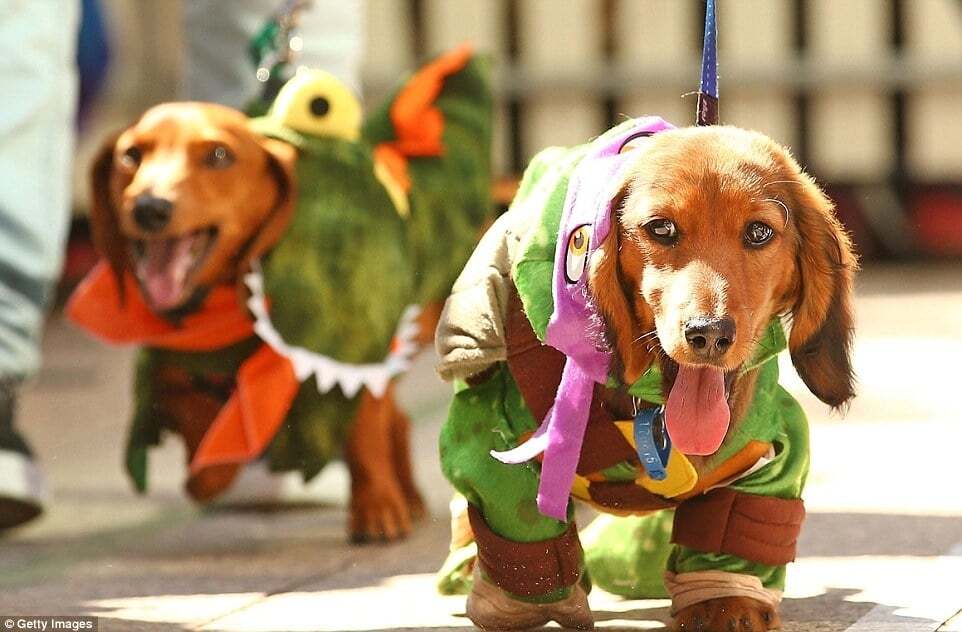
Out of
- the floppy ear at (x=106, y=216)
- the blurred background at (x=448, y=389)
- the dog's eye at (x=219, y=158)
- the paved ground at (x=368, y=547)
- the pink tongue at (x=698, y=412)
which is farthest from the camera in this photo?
the floppy ear at (x=106, y=216)

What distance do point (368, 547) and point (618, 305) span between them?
1179mm

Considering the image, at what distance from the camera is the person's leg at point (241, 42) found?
13.1ft

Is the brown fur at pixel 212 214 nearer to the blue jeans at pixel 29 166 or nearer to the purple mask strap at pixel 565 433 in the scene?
the blue jeans at pixel 29 166

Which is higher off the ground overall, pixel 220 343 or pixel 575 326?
pixel 575 326

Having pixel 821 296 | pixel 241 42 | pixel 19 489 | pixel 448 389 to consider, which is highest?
pixel 241 42

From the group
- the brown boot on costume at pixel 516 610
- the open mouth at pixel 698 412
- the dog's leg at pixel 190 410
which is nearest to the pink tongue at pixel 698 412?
the open mouth at pixel 698 412

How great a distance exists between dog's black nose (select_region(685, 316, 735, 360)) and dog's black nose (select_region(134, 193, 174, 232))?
54.1 inches

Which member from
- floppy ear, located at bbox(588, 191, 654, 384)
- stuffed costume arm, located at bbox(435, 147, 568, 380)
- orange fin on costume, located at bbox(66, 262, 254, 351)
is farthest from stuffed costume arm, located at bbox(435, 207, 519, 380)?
orange fin on costume, located at bbox(66, 262, 254, 351)

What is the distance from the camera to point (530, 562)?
2.26m

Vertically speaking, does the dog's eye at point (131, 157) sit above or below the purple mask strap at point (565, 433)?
above

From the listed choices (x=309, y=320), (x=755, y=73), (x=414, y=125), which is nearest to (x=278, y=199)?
(x=309, y=320)

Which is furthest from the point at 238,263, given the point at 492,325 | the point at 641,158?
the point at 641,158

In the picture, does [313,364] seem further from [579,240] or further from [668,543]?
[579,240]

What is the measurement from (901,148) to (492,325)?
626 centimetres
